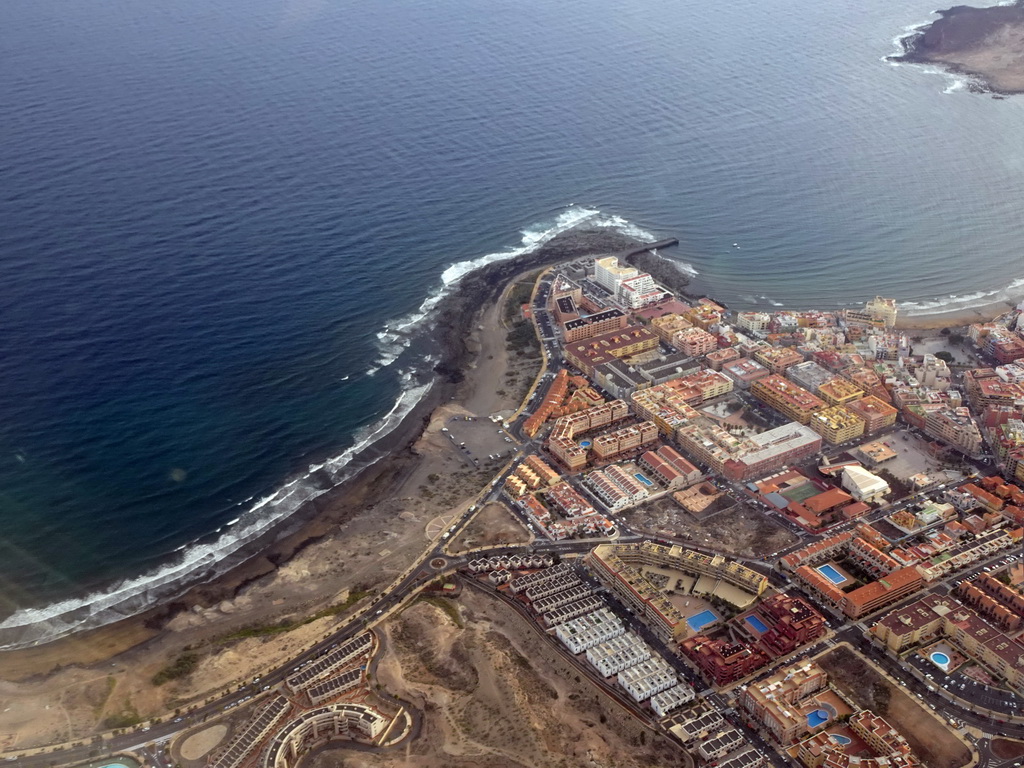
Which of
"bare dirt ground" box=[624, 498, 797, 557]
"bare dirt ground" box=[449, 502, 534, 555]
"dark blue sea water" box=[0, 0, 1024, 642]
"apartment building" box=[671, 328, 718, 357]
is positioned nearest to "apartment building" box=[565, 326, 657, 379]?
"apartment building" box=[671, 328, 718, 357]

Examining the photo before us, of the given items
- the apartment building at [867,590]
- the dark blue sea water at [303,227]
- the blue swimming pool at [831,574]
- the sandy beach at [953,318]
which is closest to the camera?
the apartment building at [867,590]

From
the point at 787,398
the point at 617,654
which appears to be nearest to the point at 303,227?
the point at 787,398

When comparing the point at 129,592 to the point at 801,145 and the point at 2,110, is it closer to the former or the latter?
the point at 2,110

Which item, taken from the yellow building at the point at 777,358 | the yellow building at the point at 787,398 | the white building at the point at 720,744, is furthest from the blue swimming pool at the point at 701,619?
the yellow building at the point at 777,358

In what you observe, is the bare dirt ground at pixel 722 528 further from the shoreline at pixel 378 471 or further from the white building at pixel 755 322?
the white building at pixel 755 322

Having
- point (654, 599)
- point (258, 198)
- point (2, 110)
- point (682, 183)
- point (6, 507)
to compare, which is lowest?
point (654, 599)

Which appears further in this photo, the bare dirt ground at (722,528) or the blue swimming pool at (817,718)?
the bare dirt ground at (722,528)

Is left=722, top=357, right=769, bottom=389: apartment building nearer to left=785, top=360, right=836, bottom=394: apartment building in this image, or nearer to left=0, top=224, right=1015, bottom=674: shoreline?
left=785, top=360, right=836, bottom=394: apartment building

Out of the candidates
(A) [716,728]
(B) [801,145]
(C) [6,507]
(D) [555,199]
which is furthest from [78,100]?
(A) [716,728]
